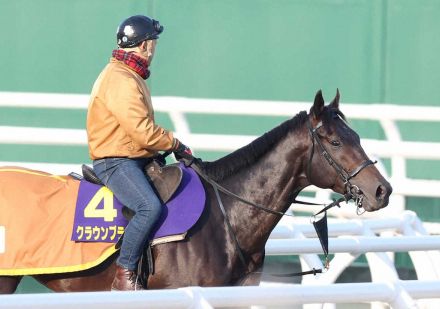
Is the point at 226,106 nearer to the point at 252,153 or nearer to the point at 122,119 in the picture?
the point at 252,153

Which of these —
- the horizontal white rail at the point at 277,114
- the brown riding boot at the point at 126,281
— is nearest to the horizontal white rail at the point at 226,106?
the horizontal white rail at the point at 277,114

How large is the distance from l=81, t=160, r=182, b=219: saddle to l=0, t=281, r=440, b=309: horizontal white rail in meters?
1.55

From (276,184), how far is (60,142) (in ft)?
8.94

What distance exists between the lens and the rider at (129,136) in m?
5.77

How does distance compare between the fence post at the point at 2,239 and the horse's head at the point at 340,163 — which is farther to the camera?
the horse's head at the point at 340,163

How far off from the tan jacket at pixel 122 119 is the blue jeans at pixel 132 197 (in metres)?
0.06

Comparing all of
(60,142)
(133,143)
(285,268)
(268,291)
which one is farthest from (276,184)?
(285,268)

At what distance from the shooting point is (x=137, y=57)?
239 inches

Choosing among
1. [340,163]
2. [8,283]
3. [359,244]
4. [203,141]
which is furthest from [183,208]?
[203,141]

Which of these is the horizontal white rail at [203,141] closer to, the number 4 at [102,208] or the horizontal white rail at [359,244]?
the horizontal white rail at [359,244]

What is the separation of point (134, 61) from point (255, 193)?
93 cm

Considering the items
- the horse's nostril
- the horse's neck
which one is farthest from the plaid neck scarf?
the horse's nostril

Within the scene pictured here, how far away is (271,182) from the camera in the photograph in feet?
20.2

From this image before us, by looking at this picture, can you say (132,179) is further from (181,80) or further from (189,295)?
(181,80)
